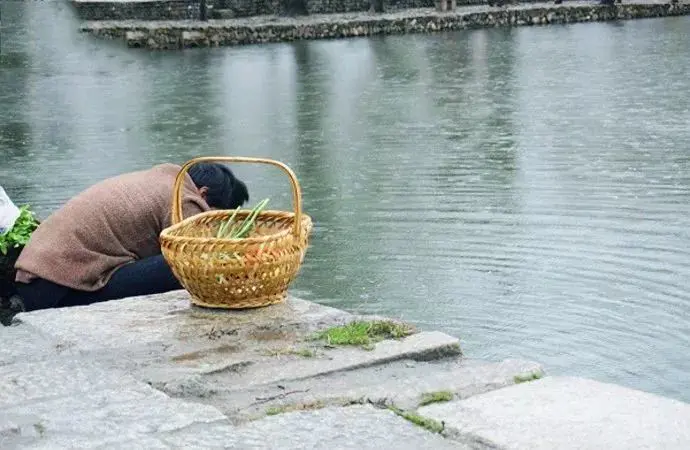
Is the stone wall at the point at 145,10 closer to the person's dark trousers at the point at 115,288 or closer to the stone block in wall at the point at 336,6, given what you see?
the stone block in wall at the point at 336,6

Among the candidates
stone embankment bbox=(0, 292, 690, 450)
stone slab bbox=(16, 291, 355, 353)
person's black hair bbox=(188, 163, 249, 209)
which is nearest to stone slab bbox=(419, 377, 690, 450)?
stone embankment bbox=(0, 292, 690, 450)

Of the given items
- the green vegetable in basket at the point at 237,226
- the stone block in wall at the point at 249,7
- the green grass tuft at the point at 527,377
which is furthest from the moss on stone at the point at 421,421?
the stone block in wall at the point at 249,7

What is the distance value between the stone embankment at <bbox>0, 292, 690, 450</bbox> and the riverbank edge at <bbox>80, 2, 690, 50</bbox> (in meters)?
26.0

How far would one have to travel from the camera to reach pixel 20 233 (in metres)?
6.88

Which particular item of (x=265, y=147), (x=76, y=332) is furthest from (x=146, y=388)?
(x=265, y=147)

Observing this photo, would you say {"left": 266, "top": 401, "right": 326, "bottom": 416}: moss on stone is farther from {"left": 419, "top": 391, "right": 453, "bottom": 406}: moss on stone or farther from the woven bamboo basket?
the woven bamboo basket

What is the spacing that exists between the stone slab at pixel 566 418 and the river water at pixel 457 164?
6.18 ft

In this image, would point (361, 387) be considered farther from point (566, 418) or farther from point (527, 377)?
point (566, 418)

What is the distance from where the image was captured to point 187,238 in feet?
18.7

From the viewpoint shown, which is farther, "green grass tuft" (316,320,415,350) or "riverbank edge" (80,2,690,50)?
"riverbank edge" (80,2,690,50)

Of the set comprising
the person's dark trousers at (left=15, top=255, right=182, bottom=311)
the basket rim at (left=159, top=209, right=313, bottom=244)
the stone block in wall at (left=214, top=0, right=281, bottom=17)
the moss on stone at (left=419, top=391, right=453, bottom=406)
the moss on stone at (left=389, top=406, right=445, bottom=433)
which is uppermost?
the basket rim at (left=159, top=209, right=313, bottom=244)

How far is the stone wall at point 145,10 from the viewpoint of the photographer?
36875 millimetres

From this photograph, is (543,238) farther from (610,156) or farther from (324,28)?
(324,28)

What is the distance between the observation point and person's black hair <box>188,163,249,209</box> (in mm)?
6520
